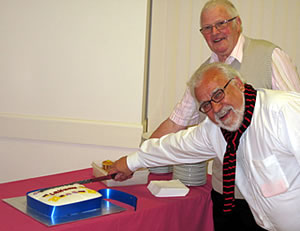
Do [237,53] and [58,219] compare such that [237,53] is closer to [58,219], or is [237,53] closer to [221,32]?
[221,32]

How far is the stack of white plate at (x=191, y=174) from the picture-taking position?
219 cm

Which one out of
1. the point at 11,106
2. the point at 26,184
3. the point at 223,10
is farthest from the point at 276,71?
the point at 11,106

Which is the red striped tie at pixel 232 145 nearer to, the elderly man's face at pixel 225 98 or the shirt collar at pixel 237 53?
the elderly man's face at pixel 225 98

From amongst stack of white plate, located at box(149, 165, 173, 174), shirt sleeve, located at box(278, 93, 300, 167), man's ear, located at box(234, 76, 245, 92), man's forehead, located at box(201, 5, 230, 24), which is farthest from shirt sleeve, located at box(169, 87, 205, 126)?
shirt sleeve, located at box(278, 93, 300, 167)

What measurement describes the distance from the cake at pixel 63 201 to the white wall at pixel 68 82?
1.69 m

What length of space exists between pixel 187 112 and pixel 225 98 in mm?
760

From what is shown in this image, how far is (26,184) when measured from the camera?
206 centimetres

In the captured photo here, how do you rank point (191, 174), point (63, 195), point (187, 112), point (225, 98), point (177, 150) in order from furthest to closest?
point (187, 112), point (191, 174), point (177, 150), point (63, 195), point (225, 98)

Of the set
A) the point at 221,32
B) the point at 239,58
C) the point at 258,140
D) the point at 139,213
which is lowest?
the point at 139,213

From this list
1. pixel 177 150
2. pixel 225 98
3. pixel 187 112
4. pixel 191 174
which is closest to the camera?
pixel 225 98

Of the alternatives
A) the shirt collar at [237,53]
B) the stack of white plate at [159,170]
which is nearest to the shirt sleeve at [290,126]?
the shirt collar at [237,53]

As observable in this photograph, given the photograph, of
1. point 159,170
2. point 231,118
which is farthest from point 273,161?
point 159,170

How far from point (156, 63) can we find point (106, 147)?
81 centimetres

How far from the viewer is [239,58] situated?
6.93 feet
